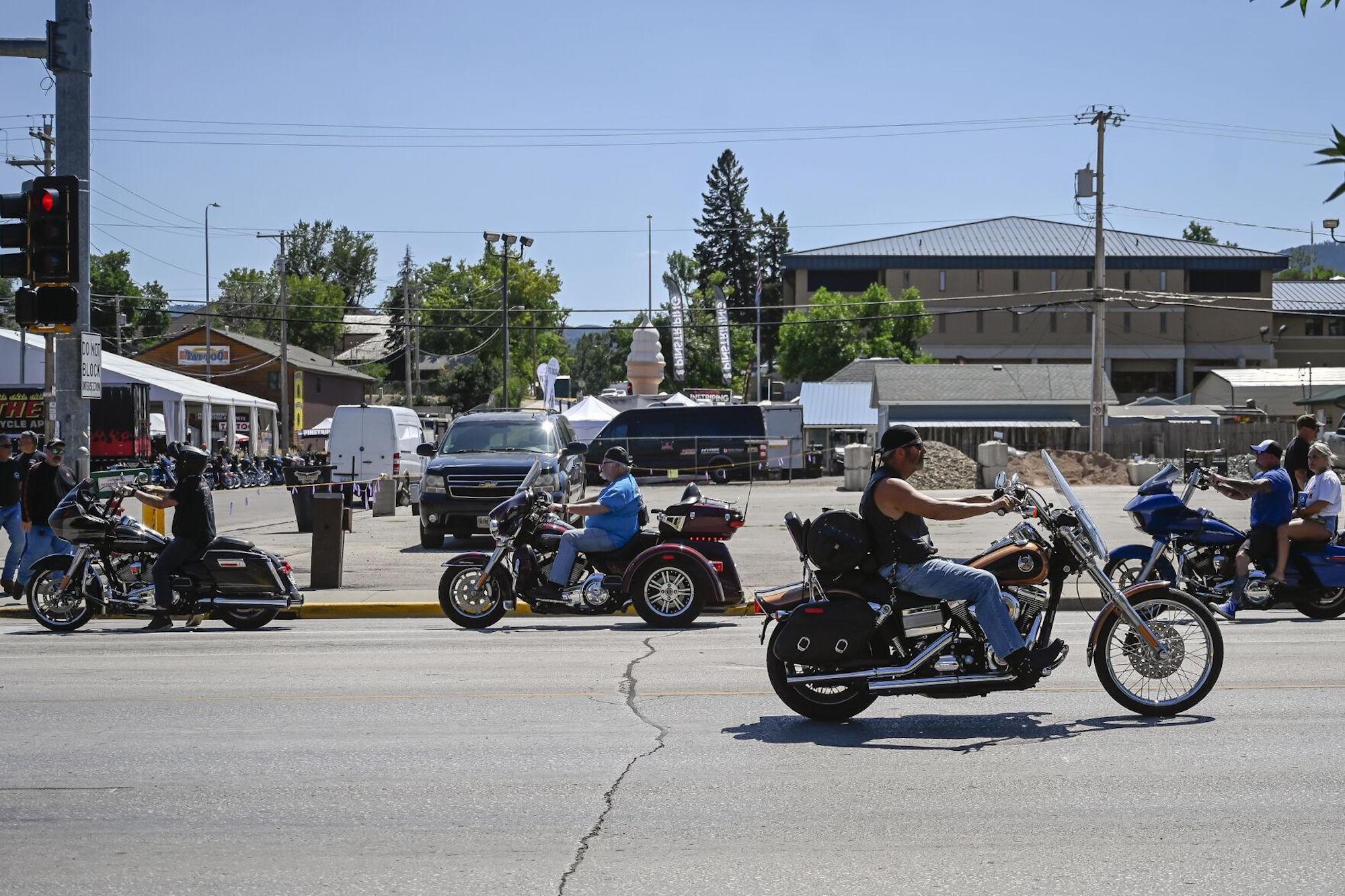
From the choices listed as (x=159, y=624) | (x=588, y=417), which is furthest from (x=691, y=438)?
(x=159, y=624)

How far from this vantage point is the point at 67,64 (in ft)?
50.2

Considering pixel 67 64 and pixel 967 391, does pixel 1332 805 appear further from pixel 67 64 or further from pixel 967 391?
pixel 967 391

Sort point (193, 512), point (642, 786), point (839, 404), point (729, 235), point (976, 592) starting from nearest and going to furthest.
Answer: point (642, 786) < point (976, 592) < point (193, 512) < point (839, 404) < point (729, 235)

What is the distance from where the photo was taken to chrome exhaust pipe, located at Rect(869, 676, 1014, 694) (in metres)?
7.55

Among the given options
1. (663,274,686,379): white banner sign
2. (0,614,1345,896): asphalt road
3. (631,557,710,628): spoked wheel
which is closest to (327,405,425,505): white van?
(631,557,710,628): spoked wheel

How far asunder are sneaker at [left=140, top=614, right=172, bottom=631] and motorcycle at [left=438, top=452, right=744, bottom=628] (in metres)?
2.67

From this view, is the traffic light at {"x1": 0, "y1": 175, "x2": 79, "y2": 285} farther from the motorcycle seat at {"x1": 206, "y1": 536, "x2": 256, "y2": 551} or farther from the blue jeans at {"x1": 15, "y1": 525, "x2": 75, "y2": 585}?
the motorcycle seat at {"x1": 206, "y1": 536, "x2": 256, "y2": 551}

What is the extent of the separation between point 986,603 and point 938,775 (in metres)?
1.20

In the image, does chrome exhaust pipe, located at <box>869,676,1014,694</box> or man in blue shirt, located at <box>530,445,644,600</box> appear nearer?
chrome exhaust pipe, located at <box>869,676,1014,694</box>

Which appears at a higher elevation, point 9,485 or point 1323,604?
point 9,485

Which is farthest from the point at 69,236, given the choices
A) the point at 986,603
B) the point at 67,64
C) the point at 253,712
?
the point at 986,603

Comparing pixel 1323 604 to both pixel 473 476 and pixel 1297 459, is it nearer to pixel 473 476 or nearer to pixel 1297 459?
pixel 1297 459

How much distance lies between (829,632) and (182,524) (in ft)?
24.5

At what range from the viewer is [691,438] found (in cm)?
4294
